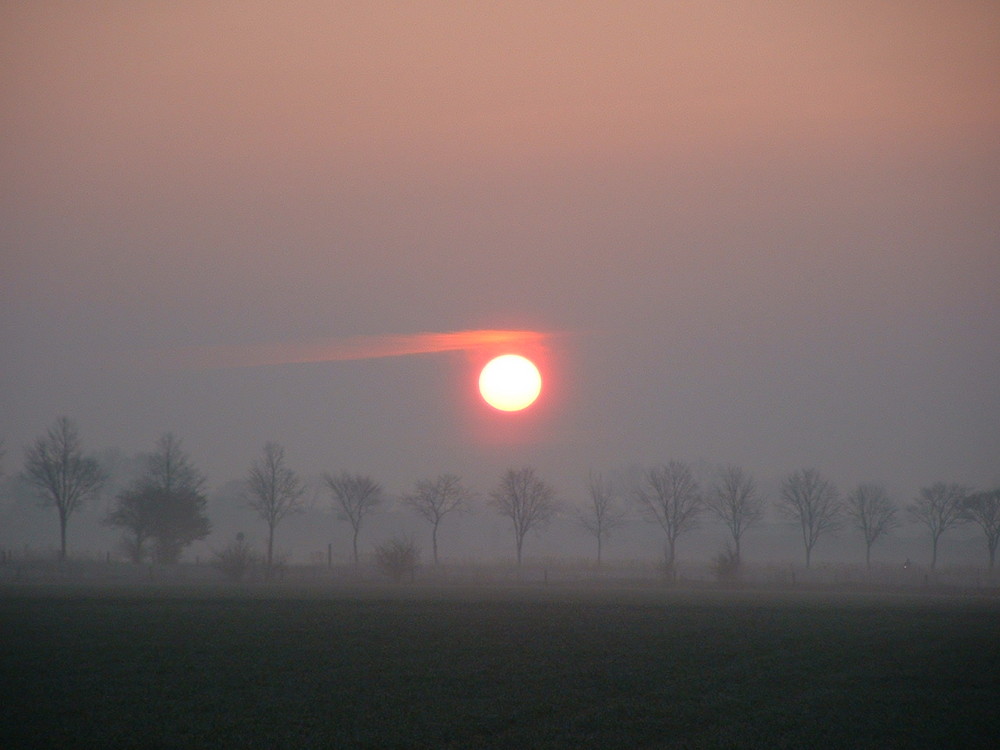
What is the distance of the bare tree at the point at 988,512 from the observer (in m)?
91.9

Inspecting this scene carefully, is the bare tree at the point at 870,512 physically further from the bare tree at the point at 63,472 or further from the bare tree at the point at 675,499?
the bare tree at the point at 63,472

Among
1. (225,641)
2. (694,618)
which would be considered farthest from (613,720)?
(694,618)

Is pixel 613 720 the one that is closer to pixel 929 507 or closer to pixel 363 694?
pixel 363 694

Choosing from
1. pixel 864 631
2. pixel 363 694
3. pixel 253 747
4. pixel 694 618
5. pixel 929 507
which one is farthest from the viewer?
pixel 929 507

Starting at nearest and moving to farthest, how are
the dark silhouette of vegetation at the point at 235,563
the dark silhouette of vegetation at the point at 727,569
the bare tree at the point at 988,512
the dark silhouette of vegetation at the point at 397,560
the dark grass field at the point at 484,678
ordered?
the dark grass field at the point at 484,678
the dark silhouette of vegetation at the point at 235,563
the dark silhouette of vegetation at the point at 397,560
the dark silhouette of vegetation at the point at 727,569
the bare tree at the point at 988,512

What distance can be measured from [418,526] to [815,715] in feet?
527

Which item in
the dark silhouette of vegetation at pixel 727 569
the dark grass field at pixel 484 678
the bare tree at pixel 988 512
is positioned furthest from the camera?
the bare tree at pixel 988 512

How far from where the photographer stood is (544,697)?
20688mm

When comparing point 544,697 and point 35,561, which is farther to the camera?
point 35,561

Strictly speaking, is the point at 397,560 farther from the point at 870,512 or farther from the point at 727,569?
the point at 870,512

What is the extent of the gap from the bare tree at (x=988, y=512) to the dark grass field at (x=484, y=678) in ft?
205

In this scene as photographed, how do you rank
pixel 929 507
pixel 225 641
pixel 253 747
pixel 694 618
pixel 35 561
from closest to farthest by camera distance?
1. pixel 253 747
2. pixel 225 641
3. pixel 694 618
4. pixel 35 561
5. pixel 929 507

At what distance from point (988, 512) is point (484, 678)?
9046 centimetres

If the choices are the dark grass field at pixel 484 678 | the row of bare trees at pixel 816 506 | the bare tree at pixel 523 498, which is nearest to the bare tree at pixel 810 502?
the row of bare trees at pixel 816 506
